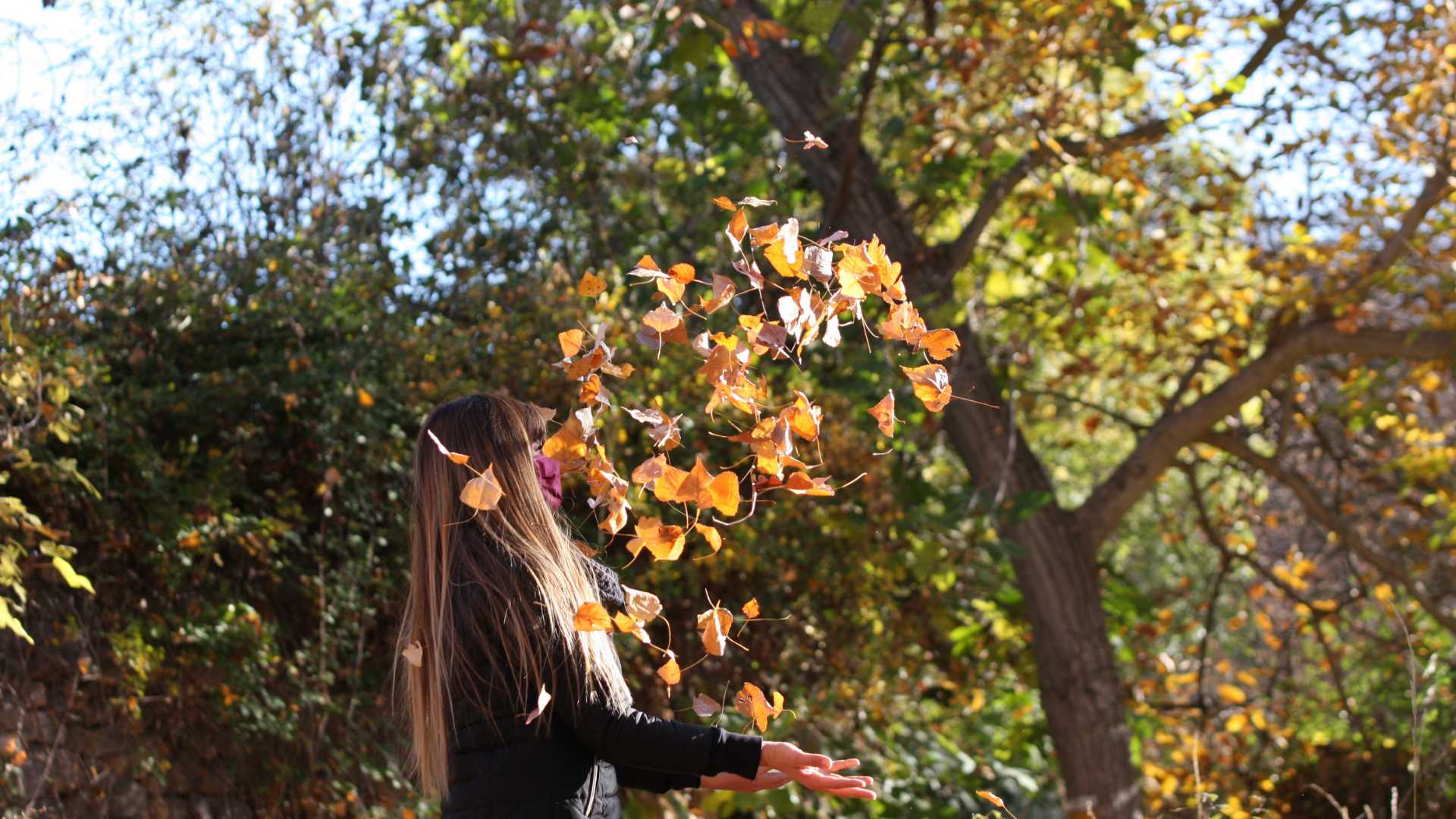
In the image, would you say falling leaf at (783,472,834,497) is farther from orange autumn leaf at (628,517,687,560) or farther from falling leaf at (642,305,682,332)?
falling leaf at (642,305,682,332)

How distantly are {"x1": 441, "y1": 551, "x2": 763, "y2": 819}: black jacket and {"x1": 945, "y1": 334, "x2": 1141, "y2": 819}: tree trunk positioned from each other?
11.6ft

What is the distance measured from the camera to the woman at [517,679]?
2.04 metres

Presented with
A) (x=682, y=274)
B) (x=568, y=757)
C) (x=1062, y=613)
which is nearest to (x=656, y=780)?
(x=568, y=757)

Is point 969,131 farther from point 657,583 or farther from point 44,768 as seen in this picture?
point 44,768

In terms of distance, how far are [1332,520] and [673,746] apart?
15.9ft

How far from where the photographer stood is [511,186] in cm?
570

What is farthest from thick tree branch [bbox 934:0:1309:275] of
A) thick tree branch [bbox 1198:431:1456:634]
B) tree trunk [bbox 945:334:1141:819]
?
thick tree branch [bbox 1198:431:1456:634]

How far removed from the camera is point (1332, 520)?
5.98 metres

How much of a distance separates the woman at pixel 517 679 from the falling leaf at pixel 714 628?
0.46 feet

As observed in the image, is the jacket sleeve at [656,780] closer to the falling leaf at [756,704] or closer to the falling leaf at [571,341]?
the falling leaf at [756,704]

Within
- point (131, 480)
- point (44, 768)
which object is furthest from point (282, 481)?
point (44, 768)

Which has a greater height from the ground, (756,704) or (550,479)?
(550,479)

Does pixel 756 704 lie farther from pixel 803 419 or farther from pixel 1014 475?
pixel 1014 475

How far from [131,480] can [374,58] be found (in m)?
2.12
